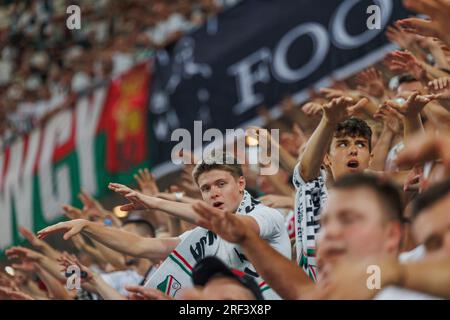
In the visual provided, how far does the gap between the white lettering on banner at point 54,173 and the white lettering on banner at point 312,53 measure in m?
2.70

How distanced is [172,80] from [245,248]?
604 cm

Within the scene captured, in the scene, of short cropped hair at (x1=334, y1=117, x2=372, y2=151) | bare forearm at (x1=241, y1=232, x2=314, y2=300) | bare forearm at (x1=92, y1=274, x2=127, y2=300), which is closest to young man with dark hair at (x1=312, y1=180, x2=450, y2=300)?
bare forearm at (x1=241, y1=232, x2=314, y2=300)

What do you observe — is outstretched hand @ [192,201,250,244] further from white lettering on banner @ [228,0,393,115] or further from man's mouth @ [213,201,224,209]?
white lettering on banner @ [228,0,393,115]

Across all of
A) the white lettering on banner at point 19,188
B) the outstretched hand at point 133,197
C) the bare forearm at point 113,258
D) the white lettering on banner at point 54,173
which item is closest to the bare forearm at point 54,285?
the bare forearm at point 113,258

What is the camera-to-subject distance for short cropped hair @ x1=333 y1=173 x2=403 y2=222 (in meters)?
2.47

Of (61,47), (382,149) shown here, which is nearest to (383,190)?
(382,149)

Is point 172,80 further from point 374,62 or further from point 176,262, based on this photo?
point 176,262

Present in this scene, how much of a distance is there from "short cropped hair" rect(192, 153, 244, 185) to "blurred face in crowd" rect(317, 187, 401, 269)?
1541 mm

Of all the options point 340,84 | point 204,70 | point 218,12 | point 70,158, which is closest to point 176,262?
point 340,84

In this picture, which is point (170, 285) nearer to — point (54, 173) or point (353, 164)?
point (353, 164)

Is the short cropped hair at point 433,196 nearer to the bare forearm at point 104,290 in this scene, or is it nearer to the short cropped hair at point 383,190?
the short cropped hair at point 383,190

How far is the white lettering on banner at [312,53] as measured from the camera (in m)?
7.37

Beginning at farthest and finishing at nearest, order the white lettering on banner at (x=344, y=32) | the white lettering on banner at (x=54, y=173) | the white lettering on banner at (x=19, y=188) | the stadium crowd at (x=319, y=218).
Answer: the white lettering on banner at (x=19, y=188)
the white lettering on banner at (x=54, y=173)
the white lettering on banner at (x=344, y=32)
the stadium crowd at (x=319, y=218)

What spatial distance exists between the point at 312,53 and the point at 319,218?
12.3ft
